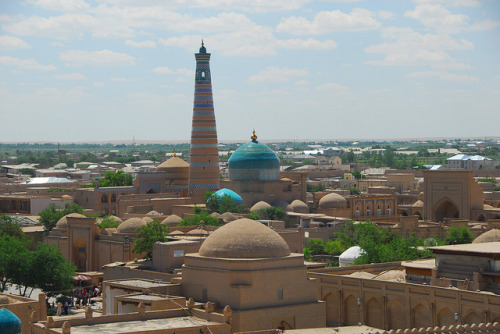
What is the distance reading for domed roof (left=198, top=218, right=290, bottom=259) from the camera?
26.2 meters

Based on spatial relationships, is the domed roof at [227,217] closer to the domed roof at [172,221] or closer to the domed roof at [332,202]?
the domed roof at [172,221]

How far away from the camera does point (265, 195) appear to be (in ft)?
178

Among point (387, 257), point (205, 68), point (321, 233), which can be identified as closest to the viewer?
point (387, 257)

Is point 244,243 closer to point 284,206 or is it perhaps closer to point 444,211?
point 284,206

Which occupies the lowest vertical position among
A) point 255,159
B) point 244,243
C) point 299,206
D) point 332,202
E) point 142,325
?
point 142,325

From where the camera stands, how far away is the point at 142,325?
22.7 m

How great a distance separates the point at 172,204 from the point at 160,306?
96.4ft

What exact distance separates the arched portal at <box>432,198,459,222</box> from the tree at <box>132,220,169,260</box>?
24720 millimetres

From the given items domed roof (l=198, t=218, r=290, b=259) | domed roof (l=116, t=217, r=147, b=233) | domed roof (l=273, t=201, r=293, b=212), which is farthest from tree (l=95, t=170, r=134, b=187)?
domed roof (l=198, t=218, r=290, b=259)

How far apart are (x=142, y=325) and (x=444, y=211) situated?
3721cm

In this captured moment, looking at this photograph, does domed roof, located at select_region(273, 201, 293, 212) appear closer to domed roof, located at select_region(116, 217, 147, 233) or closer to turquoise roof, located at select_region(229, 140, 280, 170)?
turquoise roof, located at select_region(229, 140, 280, 170)

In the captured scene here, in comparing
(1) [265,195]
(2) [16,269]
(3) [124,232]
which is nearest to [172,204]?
(1) [265,195]

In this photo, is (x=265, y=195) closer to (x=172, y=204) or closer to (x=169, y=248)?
(x=172, y=204)

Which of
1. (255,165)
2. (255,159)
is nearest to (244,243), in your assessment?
(255,165)
